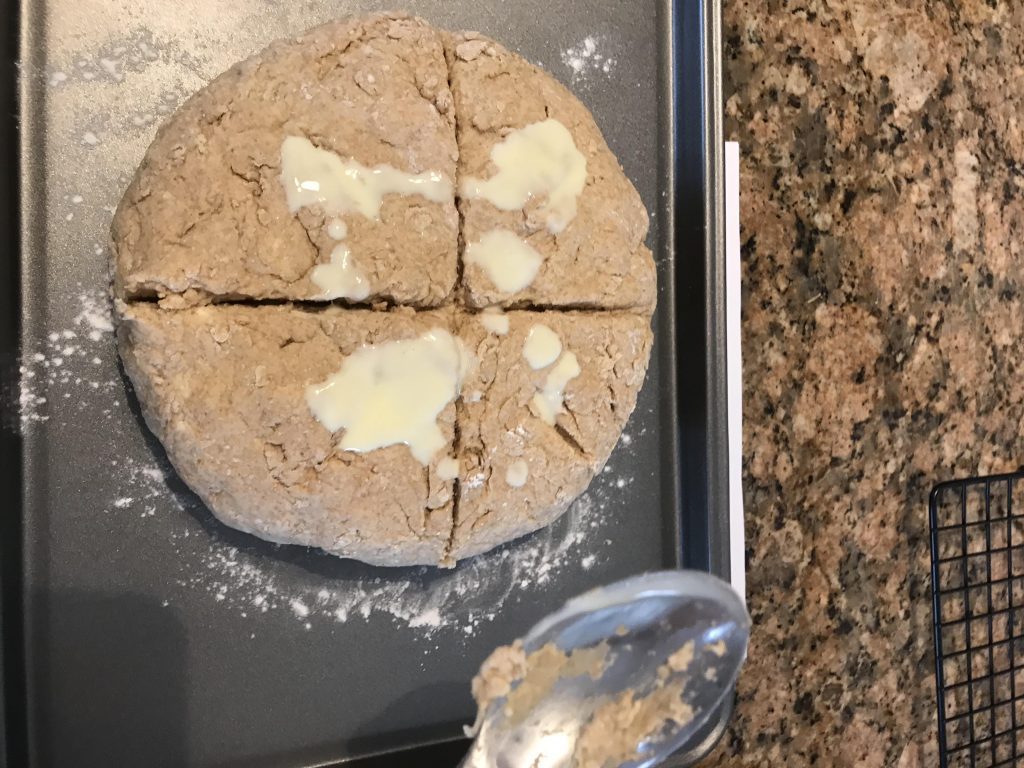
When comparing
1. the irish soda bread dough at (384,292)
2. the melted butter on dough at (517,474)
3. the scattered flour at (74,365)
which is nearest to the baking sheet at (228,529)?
the scattered flour at (74,365)

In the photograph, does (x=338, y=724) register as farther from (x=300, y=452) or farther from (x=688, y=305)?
(x=688, y=305)

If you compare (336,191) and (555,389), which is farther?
(555,389)

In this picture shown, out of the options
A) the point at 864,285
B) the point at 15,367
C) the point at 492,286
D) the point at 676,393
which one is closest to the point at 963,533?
the point at 864,285

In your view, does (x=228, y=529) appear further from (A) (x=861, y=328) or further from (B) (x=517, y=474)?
(A) (x=861, y=328)

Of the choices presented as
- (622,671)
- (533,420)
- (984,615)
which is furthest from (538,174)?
(984,615)

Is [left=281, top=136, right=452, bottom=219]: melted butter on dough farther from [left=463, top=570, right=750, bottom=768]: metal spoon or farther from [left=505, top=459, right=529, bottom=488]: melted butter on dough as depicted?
[left=463, top=570, right=750, bottom=768]: metal spoon
